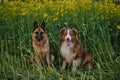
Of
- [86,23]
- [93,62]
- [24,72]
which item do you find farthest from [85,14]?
[24,72]

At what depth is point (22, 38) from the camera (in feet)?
28.2

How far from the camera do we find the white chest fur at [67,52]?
7.53 meters

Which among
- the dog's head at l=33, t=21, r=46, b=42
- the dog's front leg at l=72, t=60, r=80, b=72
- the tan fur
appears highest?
the dog's head at l=33, t=21, r=46, b=42

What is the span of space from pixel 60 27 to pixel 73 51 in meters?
1.35

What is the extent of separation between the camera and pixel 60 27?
8812 mm

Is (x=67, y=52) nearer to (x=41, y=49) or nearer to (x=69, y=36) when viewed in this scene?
(x=69, y=36)

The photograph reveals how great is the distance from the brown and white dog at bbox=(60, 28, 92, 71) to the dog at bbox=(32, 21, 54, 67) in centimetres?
A: 34

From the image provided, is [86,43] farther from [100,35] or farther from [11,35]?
[11,35]

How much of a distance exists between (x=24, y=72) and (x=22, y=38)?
200cm

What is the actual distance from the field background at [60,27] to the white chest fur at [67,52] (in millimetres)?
253

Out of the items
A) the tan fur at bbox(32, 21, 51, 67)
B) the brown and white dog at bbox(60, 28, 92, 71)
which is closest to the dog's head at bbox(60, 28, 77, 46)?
the brown and white dog at bbox(60, 28, 92, 71)

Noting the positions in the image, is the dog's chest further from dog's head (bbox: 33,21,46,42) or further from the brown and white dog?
the brown and white dog

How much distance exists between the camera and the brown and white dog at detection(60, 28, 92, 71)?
746cm

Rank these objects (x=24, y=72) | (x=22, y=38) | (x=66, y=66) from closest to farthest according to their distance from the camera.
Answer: (x=24, y=72)
(x=66, y=66)
(x=22, y=38)
